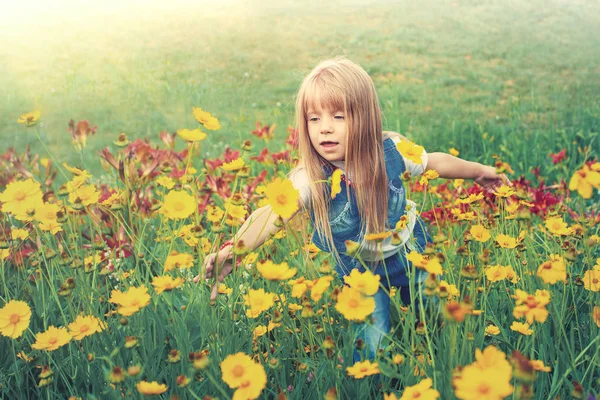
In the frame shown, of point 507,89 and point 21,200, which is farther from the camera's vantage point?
point 507,89

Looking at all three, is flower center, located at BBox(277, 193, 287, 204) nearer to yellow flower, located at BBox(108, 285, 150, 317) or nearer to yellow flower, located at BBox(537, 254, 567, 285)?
yellow flower, located at BBox(108, 285, 150, 317)

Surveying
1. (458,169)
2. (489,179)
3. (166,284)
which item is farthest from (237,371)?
(489,179)

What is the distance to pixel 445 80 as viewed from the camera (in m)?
6.96

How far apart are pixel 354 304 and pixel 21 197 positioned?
2.93 feet

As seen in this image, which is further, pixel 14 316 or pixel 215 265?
pixel 215 265

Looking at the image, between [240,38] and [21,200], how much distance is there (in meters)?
7.71

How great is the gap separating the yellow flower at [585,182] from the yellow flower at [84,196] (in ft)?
3.76

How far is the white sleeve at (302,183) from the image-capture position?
177 centimetres

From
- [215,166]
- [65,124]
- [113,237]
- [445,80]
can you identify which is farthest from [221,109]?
[113,237]

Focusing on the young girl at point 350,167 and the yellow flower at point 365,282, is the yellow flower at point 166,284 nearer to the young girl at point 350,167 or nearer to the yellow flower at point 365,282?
the yellow flower at point 365,282

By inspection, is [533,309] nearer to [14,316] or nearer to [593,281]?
[593,281]

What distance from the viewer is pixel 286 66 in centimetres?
781

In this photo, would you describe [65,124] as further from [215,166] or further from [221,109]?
[215,166]

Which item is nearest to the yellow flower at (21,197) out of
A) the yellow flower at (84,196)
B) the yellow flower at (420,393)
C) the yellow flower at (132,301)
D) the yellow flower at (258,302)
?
the yellow flower at (84,196)
